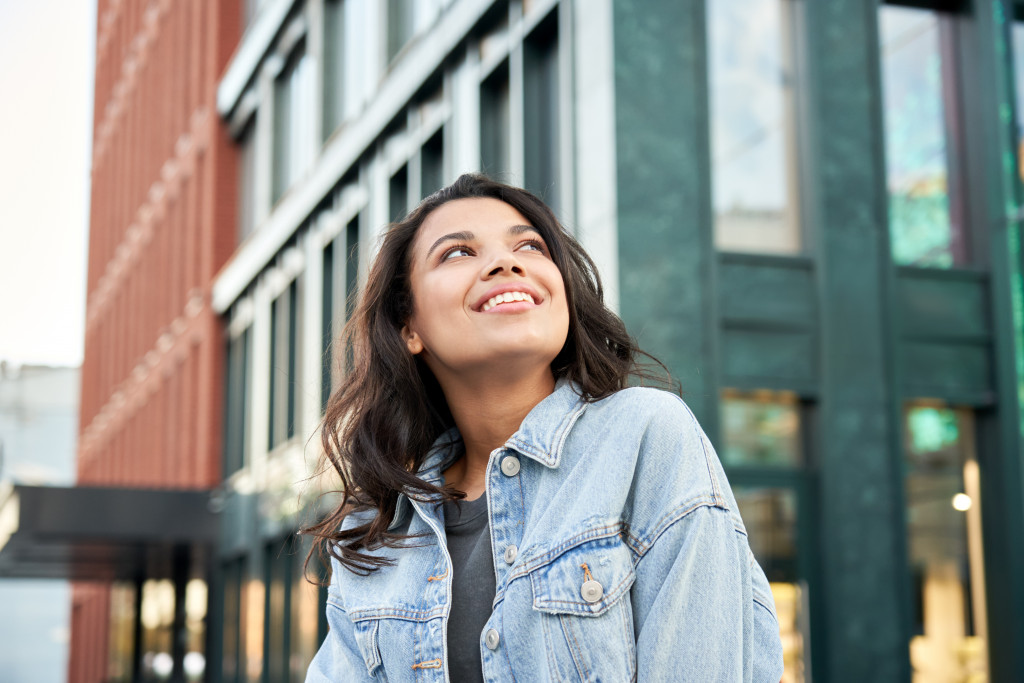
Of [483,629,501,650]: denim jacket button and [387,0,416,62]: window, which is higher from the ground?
[387,0,416,62]: window

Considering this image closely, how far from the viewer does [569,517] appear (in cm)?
240

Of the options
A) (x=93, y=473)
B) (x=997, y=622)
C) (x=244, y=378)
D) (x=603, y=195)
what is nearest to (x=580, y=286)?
(x=603, y=195)

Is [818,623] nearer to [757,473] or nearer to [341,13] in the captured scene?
[757,473]

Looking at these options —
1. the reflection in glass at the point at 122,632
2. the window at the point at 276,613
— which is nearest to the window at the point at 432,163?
the window at the point at 276,613

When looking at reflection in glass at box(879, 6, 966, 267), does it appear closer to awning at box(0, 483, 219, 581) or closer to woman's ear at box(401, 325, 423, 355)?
woman's ear at box(401, 325, 423, 355)

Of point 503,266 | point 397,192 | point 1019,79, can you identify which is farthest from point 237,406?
point 503,266

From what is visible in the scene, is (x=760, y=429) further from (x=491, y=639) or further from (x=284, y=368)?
(x=284, y=368)

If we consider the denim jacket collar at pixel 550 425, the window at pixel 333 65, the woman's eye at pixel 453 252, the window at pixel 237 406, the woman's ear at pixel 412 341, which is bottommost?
the denim jacket collar at pixel 550 425

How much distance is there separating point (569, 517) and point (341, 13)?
1548 cm

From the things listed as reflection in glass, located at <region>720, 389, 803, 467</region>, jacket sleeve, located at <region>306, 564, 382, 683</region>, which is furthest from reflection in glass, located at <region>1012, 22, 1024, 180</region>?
jacket sleeve, located at <region>306, 564, 382, 683</region>

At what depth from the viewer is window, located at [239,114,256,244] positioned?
71.5 ft

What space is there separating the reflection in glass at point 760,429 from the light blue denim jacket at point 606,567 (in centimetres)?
733

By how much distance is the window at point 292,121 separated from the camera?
18375 mm

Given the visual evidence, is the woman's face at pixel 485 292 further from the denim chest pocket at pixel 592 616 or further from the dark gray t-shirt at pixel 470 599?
the denim chest pocket at pixel 592 616
